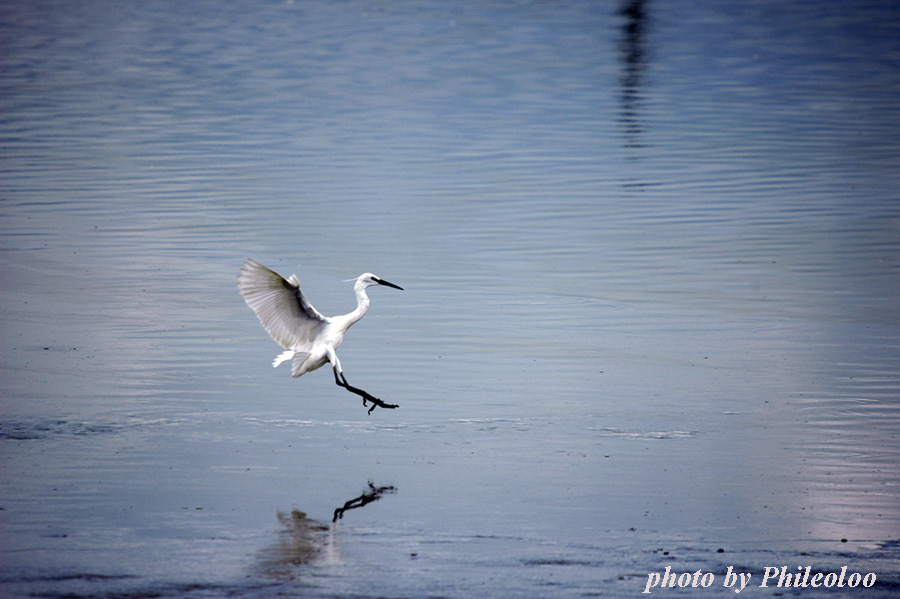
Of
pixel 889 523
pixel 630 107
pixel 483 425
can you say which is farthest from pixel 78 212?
pixel 630 107

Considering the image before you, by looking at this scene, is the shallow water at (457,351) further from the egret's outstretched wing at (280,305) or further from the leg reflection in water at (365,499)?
the egret's outstretched wing at (280,305)

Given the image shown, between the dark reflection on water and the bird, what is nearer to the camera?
the bird

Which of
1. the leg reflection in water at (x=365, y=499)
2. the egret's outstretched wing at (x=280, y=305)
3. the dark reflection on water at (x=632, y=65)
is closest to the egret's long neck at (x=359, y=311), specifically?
the egret's outstretched wing at (x=280, y=305)

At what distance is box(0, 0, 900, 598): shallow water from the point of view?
7781 millimetres

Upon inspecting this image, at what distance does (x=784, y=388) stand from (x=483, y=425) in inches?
111

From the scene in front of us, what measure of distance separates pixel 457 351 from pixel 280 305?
2.81 meters

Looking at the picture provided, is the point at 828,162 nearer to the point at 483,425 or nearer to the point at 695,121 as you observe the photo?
the point at 695,121

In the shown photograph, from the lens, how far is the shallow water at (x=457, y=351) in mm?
7781

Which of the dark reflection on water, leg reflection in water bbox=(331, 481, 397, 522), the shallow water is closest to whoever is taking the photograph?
the shallow water

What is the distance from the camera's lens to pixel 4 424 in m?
10.1

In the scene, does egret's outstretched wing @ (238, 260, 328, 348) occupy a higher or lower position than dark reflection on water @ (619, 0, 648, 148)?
higher

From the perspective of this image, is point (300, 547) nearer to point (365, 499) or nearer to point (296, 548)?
point (296, 548)

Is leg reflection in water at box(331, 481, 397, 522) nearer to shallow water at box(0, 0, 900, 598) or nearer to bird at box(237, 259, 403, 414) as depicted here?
shallow water at box(0, 0, 900, 598)

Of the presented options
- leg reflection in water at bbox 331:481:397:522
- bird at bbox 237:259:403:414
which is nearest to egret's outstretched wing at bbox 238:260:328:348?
bird at bbox 237:259:403:414
